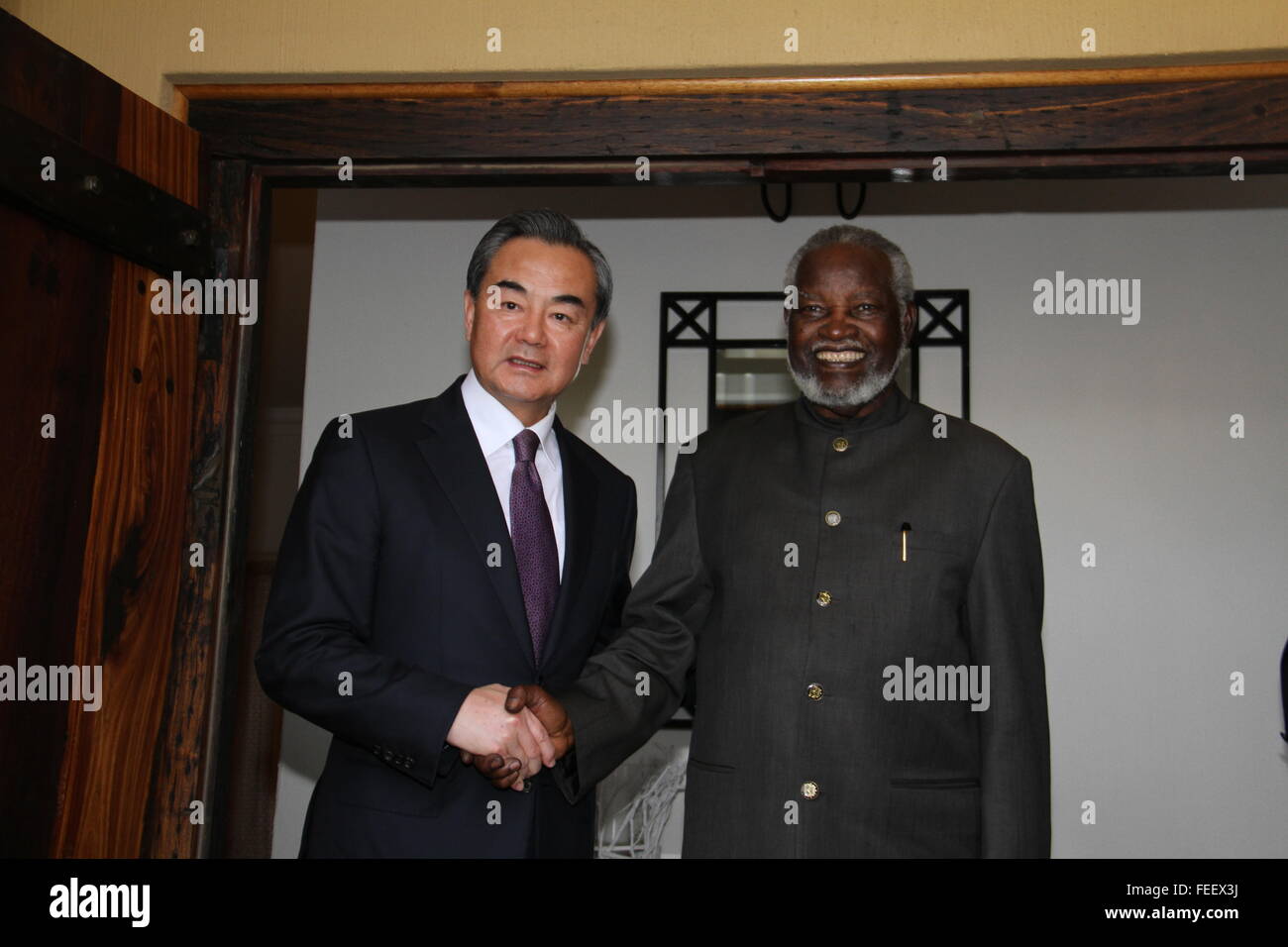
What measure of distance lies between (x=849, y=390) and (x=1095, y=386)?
2041 mm

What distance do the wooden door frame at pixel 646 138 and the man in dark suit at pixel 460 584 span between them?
250mm

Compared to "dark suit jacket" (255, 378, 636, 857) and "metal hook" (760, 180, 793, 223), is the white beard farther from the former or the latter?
"metal hook" (760, 180, 793, 223)

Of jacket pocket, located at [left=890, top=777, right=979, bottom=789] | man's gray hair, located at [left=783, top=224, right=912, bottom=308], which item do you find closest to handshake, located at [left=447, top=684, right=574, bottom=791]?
jacket pocket, located at [left=890, top=777, right=979, bottom=789]

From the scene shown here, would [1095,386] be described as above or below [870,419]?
above

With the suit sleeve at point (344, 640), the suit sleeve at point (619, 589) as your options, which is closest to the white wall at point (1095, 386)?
the suit sleeve at point (619, 589)

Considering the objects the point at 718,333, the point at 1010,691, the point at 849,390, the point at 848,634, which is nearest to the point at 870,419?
the point at 849,390

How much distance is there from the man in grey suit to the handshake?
0.04 ft

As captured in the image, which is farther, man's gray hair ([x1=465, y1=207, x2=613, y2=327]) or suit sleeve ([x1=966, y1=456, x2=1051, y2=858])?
man's gray hair ([x1=465, y1=207, x2=613, y2=327])

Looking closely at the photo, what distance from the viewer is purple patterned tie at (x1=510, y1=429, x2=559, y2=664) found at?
234cm

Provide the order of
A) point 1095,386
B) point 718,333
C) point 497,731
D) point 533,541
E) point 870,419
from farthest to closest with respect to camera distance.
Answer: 1. point 718,333
2. point 1095,386
3. point 870,419
4. point 533,541
5. point 497,731

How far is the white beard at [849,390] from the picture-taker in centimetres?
241

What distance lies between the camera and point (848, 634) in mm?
2326

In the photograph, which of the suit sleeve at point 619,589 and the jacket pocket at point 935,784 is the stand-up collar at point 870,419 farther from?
the jacket pocket at point 935,784

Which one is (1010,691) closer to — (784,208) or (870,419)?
(870,419)
